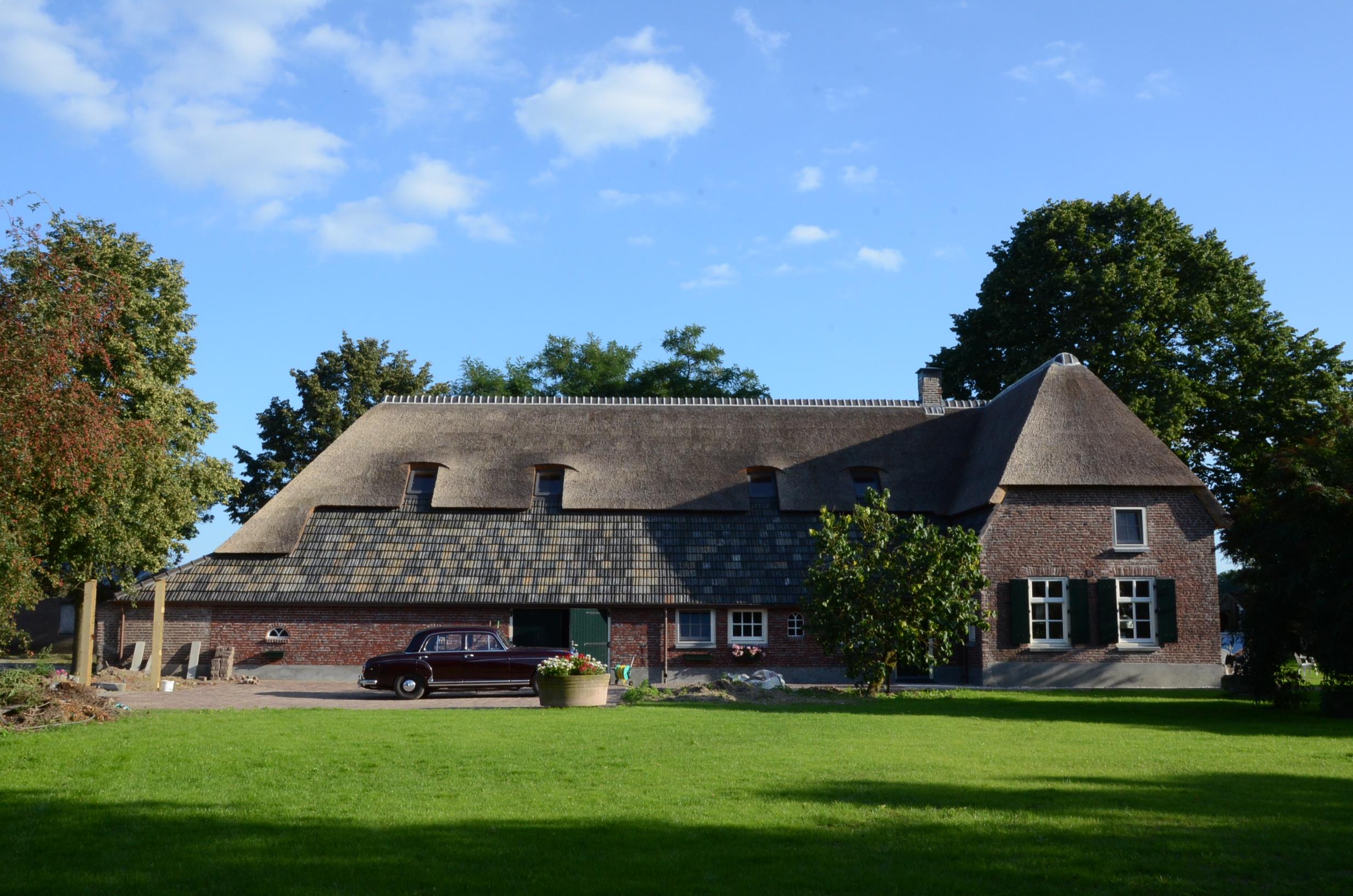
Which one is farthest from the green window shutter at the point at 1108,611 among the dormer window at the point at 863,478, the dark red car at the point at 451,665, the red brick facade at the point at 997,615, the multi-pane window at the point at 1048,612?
the dark red car at the point at 451,665

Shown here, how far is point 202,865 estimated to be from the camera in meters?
6.92

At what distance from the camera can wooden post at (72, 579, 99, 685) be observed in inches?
972

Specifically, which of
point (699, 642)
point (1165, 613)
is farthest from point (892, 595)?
point (1165, 613)

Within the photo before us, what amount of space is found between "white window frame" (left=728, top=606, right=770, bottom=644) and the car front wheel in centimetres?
844

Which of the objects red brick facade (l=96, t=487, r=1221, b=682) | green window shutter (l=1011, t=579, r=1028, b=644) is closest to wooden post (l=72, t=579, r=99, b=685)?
red brick facade (l=96, t=487, r=1221, b=682)

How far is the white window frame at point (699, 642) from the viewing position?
28.3 m

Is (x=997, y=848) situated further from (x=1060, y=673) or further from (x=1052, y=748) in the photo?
(x=1060, y=673)

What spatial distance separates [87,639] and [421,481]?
9457 millimetres

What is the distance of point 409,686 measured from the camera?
22891 millimetres

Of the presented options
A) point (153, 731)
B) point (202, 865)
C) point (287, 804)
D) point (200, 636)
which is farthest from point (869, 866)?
point (200, 636)

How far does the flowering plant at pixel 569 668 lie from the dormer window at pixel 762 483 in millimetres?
12265

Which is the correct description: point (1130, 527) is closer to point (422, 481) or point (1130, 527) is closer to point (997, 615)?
point (997, 615)

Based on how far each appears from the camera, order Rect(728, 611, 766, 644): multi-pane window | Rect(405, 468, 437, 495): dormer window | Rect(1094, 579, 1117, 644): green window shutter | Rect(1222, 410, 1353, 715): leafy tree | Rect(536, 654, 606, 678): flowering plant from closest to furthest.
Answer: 1. Rect(1222, 410, 1353, 715): leafy tree
2. Rect(536, 654, 606, 678): flowering plant
3. Rect(1094, 579, 1117, 644): green window shutter
4. Rect(728, 611, 766, 644): multi-pane window
5. Rect(405, 468, 437, 495): dormer window

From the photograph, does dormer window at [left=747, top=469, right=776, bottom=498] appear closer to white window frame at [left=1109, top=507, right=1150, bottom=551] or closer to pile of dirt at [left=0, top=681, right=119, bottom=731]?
white window frame at [left=1109, top=507, right=1150, bottom=551]
